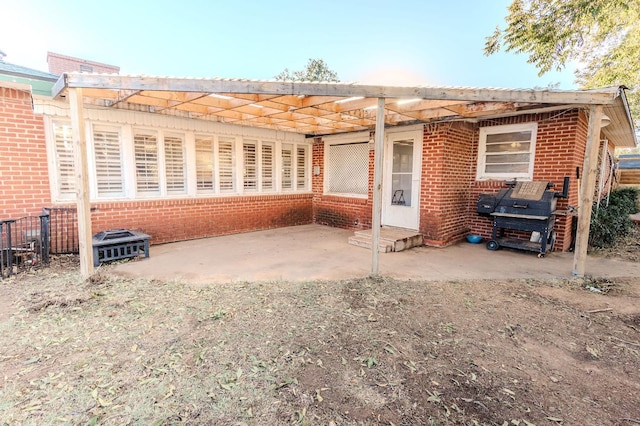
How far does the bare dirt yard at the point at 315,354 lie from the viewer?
1.96 metres

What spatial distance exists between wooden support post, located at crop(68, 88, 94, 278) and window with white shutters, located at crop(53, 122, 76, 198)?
1794 mm

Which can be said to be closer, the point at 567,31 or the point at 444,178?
the point at 444,178

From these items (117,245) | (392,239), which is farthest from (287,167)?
(117,245)

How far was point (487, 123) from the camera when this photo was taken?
665 centimetres

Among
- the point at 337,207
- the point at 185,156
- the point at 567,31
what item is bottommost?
the point at 337,207

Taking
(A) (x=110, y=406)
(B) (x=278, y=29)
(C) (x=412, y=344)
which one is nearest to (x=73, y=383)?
(A) (x=110, y=406)

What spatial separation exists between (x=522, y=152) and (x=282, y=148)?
18.5 ft

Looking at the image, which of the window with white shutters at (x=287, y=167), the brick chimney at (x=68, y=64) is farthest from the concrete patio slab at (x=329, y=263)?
the brick chimney at (x=68, y=64)

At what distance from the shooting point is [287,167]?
8.68 meters

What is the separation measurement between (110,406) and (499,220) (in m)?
6.31

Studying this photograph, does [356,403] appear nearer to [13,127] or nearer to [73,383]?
[73,383]

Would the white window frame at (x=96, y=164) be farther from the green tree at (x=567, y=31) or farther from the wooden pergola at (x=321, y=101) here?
the green tree at (x=567, y=31)

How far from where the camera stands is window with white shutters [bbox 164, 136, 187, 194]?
21.2 ft

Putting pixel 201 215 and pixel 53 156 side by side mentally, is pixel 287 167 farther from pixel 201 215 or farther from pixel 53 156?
pixel 53 156
